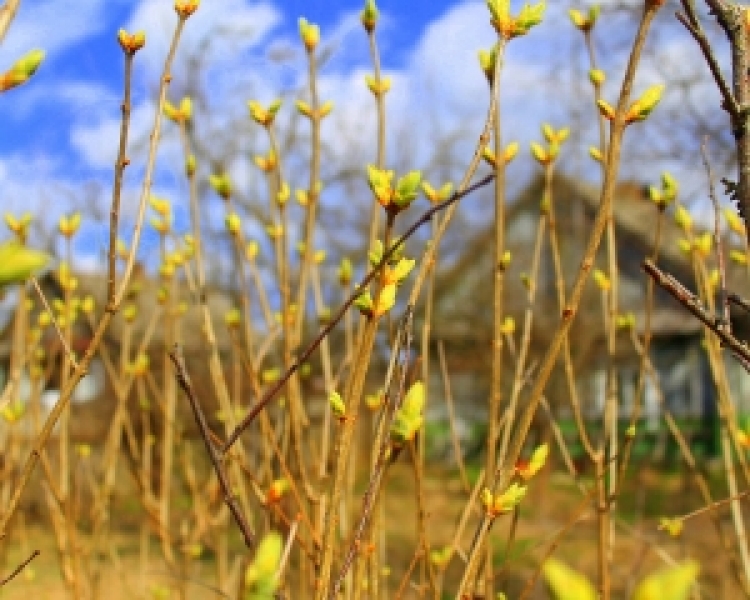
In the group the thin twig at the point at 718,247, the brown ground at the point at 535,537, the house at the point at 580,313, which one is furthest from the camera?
the house at the point at 580,313

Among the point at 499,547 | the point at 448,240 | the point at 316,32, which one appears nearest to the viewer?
the point at 316,32

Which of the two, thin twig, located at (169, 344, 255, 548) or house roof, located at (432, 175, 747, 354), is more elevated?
house roof, located at (432, 175, 747, 354)

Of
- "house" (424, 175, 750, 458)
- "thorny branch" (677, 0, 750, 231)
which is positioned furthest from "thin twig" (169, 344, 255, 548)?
"house" (424, 175, 750, 458)

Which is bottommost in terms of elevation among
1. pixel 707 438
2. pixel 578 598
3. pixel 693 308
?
pixel 707 438

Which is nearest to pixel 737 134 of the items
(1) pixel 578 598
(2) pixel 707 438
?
(1) pixel 578 598

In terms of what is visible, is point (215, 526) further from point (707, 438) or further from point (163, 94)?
point (707, 438)

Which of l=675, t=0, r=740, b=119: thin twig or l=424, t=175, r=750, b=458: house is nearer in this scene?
l=675, t=0, r=740, b=119: thin twig

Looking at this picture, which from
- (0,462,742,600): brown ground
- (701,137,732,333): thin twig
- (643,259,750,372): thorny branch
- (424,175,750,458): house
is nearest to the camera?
(643,259,750,372): thorny branch

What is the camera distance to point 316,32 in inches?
60.6

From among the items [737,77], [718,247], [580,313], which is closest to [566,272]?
[580,313]

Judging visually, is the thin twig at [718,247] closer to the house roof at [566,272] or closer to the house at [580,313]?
the house at [580,313]

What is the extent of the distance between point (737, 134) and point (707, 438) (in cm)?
1389

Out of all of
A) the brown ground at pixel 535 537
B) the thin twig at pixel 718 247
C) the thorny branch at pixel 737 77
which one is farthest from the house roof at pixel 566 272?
the thorny branch at pixel 737 77

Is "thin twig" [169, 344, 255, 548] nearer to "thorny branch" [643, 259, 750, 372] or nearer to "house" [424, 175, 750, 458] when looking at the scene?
"thorny branch" [643, 259, 750, 372]
